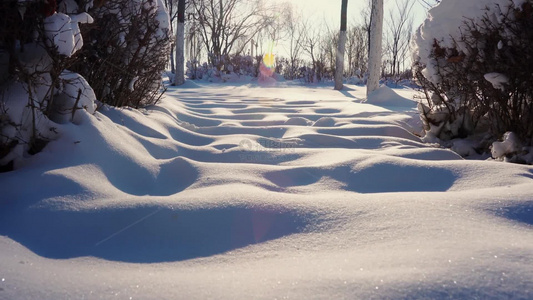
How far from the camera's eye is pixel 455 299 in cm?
87

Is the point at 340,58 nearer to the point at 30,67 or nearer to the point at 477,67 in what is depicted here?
the point at 477,67

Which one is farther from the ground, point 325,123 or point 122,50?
point 122,50

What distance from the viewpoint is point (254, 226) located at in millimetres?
1423

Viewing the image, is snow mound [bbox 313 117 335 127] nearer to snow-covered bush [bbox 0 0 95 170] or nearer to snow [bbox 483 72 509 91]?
snow [bbox 483 72 509 91]

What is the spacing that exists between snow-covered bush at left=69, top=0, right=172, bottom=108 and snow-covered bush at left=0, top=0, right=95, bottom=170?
563 mm

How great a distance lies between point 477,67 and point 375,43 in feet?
17.2

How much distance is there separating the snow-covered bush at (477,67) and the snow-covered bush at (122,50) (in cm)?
225

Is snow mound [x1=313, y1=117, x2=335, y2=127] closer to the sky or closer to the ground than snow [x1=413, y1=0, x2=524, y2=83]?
closer to the ground

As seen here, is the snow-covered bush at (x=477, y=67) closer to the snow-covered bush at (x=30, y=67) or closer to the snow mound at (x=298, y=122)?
the snow mound at (x=298, y=122)

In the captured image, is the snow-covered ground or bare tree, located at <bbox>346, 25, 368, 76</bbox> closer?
the snow-covered ground

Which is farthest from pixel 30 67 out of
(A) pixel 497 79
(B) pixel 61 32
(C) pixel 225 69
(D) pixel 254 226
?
(C) pixel 225 69

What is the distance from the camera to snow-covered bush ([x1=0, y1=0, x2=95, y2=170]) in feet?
6.12

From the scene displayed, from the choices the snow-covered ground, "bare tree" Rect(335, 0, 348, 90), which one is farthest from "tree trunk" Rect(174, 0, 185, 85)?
the snow-covered ground

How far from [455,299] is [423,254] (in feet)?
0.74
